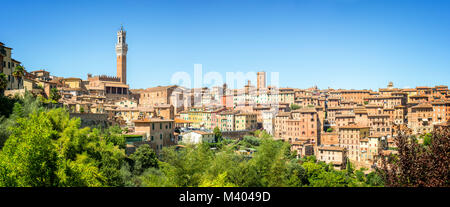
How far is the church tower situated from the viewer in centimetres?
7719

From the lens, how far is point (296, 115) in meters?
58.0

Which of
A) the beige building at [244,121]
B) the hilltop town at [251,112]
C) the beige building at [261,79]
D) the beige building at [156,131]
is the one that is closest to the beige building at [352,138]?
the hilltop town at [251,112]

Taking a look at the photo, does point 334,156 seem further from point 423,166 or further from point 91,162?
point 423,166

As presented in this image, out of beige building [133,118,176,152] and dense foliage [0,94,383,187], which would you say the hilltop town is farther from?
dense foliage [0,94,383,187]

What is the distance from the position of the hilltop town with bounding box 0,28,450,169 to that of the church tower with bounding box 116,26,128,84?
9.0 inches

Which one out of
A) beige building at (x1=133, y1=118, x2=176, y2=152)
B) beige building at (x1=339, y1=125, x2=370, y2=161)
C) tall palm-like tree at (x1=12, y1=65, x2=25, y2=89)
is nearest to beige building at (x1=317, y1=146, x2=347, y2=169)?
beige building at (x1=339, y1=125, x2=370, y2=161)

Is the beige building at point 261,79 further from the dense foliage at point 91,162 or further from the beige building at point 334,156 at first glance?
the dense foliage at point 91,162

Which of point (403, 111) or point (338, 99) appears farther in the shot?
point (338, 99)

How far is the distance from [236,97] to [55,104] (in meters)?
55.2

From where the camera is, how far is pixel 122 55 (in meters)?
77.9

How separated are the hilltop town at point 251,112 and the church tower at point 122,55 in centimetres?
23
